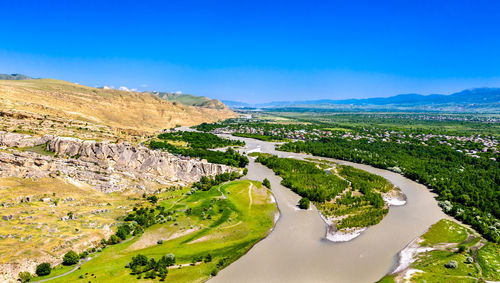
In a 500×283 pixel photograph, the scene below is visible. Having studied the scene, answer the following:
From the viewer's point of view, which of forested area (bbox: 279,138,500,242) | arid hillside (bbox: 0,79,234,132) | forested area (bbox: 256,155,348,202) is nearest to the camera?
forested area (bbox: 279,138,500,242)

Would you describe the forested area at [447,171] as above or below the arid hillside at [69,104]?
below

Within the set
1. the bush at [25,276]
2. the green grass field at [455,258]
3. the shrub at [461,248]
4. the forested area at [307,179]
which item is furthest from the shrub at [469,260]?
the bush at [25,276]

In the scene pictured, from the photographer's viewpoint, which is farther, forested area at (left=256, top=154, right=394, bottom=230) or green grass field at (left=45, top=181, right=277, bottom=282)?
forested area at (left=256, top=154, right=394, bottom=230)

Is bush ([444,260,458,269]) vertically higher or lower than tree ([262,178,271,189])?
lower

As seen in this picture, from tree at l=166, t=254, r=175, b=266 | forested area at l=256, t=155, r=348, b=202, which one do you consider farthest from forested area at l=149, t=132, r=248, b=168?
tree at l=166, t=254, r=175, b=266

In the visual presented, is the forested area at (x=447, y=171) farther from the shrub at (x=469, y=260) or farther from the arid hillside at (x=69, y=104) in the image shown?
the arid hillside at (x=69, y=104)

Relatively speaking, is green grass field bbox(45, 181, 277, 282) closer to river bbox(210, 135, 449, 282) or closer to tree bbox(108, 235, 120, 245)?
tree bbox(108, 235, 120, 245)

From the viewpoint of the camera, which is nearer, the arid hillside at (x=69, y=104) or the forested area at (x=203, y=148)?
the forested area at (x=203, y=148)
